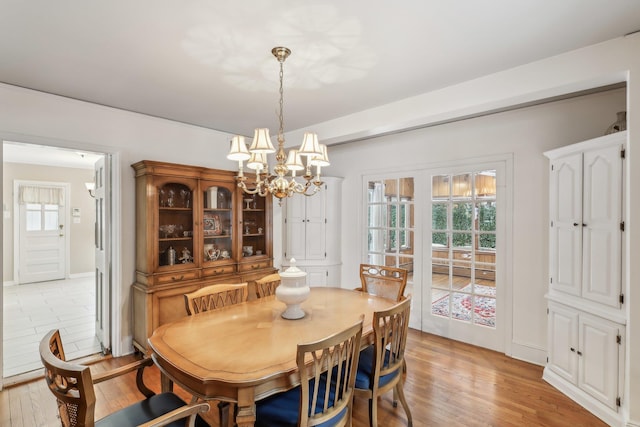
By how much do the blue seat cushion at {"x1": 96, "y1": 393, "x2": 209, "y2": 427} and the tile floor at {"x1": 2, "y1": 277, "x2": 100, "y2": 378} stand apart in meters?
2.23

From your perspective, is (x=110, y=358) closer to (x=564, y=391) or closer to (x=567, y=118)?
(x=564, y=391)

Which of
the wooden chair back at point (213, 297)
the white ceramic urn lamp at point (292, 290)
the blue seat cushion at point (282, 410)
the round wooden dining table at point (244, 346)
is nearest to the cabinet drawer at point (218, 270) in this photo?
the wooden chair back at point (213, 297)

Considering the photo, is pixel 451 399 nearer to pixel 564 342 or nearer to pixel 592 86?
pixel 564 342

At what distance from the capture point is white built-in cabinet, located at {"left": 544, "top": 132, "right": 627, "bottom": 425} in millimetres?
2234

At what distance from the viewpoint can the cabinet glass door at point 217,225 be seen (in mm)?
3652

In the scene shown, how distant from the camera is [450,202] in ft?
12.2

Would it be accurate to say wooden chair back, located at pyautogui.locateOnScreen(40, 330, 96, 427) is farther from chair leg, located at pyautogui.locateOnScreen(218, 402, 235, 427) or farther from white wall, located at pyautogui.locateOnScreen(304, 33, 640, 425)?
white wall, located at pyautogui.locateOnScreen(304, 33, 640, 425)

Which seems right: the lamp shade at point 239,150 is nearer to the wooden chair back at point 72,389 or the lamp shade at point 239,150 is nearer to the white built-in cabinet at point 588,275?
the wooden chair back at point 72,389

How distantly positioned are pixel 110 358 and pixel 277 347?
101 inches

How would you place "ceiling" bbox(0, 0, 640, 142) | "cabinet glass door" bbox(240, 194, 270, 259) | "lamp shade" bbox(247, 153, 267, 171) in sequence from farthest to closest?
"cabinet glass door" bbox(240, 194, 270, 259) < "lamp shade" bbox(247, 153, 267, 171) < "ceiling" bbox(0, 0, 640, 142)

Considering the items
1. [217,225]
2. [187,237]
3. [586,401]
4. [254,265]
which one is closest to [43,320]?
[187,237]

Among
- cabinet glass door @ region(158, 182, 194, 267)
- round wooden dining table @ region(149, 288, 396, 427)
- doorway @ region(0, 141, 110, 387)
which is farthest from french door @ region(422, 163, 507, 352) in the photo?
doorway @ region(0, 141, 110, 387)

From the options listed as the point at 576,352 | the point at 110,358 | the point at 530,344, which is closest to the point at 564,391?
the point at 576,352

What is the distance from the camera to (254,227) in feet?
13.7
